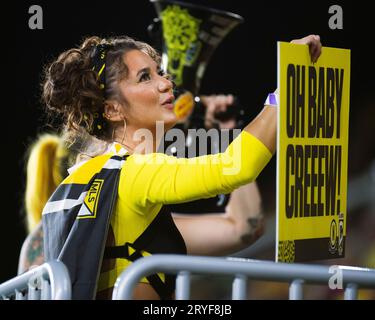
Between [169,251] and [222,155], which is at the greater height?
[222,155]

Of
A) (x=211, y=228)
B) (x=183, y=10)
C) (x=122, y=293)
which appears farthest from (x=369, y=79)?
(x=122, y=293)

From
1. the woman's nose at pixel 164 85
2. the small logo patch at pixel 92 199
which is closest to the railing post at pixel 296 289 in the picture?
the small logo patch at pixel 92 199

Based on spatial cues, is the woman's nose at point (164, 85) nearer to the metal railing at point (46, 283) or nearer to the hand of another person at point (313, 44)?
the hand of another person at point (313, 44)

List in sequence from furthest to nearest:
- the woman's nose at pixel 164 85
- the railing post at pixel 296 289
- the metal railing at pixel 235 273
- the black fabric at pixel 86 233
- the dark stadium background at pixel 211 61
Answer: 1. the dark stadium background at pixel 211 61
2. the woman's nose at pixel 164 85
3. the black fabric at pixel 86 233
4. the railing post at pixel 296 289
5. the metal railing at pixel 235 273

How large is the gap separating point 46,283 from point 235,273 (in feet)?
1.36

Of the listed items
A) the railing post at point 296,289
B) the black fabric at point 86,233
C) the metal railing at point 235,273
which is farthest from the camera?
the black fabric at point 86,233

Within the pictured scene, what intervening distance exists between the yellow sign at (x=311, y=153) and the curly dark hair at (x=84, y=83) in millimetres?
550

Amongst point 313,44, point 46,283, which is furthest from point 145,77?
point 46,283

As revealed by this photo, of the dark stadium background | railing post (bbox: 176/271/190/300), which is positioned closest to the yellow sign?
railing post (bbox: 176/271/190/300)

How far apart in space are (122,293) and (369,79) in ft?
9.41

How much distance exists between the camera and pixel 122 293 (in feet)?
4.56

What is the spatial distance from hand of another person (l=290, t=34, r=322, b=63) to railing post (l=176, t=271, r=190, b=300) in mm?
588

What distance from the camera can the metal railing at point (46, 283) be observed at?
151cm
